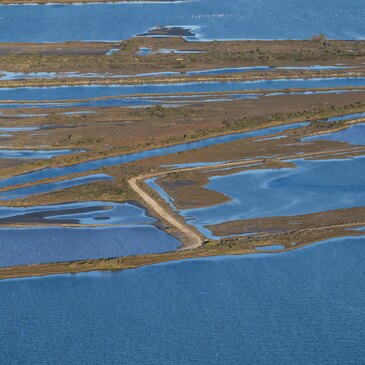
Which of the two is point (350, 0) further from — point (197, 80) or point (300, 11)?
point (197, 80)

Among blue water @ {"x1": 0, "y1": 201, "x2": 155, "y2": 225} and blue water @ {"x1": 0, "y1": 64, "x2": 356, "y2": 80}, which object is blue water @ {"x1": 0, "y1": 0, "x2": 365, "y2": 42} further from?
blue water @ {"x1": 0, "y1": 201, "x2": 155, "y2": 225}

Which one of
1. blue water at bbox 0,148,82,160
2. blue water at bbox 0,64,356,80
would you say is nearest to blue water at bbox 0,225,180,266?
blue water at bbox 0,148,82,160

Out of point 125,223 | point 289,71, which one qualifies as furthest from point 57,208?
point 289,71

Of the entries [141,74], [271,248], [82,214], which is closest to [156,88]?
[141,74]

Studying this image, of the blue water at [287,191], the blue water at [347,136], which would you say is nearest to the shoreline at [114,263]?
the blue water at [287,191]

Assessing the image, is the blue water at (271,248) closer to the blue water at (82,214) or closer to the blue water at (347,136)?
the blue water at (82,214)

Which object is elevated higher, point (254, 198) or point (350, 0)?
point (350, 0)

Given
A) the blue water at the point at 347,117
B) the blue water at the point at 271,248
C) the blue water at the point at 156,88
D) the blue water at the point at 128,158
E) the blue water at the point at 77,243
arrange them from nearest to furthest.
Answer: the blue water at the point at 77,243
the blue water at the point at 271,248
the blue water at the point at 128,158
the blue water at the point at 347,117
the blue water at the point at 156,88
